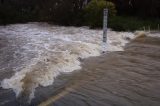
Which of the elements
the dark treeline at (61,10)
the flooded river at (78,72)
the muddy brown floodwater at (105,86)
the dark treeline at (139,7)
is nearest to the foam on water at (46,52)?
the flooded river at (78,72)

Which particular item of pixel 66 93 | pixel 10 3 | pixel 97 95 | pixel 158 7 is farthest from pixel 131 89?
pixel 10 3

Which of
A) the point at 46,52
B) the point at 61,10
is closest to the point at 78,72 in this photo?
the point at 46,52

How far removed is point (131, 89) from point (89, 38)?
28.2 feet

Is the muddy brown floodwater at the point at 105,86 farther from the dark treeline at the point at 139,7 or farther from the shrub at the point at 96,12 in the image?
the dark treeline at the point at 139,7

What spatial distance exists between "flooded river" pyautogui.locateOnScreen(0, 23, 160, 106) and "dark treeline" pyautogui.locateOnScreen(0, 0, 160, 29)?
25.3 ft

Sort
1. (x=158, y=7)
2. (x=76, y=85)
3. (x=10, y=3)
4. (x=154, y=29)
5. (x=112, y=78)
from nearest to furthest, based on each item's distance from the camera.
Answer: (x=76, y=85) → (x=112, y=78) → (x=154, y=29) → (x=158, y=7) → (x=10, y=3)

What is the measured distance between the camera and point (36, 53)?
13773 mm

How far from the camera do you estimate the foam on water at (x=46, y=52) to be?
978 cm

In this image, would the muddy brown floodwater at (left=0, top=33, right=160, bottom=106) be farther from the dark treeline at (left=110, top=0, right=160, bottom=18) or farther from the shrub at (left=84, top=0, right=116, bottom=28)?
the dark treeline at (left=110, top=0, right=160, bottom=18)

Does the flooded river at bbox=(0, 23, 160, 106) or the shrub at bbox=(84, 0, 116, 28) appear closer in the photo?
the flooded river at bbox=(0, 23, 160, 106)

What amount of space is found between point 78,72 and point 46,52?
3.13 meters

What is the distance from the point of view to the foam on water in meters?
9.78

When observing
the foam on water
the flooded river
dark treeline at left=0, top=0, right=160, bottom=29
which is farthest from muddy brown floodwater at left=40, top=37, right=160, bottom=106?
dark treeline at left=0, top=0, right=160, bottom=29

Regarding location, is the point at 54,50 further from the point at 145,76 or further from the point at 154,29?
the point at 154,29
